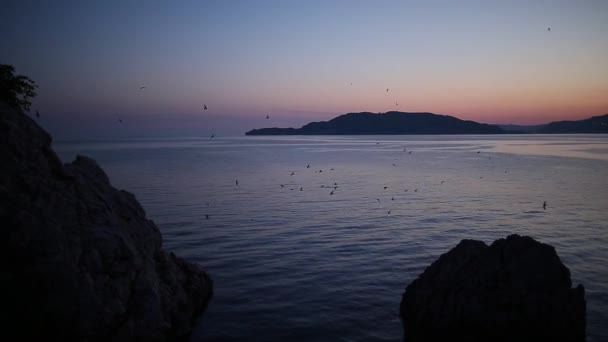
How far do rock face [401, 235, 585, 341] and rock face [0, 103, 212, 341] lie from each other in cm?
949

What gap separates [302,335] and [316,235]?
1391 cm

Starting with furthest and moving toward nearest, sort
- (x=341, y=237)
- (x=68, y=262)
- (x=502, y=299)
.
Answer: (x=341, y=237), (x=502, y=299), (x=68, y=262)

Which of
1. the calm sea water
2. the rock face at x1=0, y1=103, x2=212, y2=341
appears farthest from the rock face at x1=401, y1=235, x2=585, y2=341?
the rock face at x1=0, y1=103, x2=212, y2=341

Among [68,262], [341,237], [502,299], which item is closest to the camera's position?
[68,262]

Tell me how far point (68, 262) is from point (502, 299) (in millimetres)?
14184

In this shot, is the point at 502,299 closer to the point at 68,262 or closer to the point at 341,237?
the point at 68,262

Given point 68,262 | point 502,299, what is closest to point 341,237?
point 502,299

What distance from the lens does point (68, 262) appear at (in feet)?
39.0

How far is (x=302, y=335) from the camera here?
15.1 m

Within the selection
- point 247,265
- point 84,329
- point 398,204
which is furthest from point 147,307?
point 398,204

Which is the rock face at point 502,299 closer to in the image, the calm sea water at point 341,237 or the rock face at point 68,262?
the calm sea water at point 341,237

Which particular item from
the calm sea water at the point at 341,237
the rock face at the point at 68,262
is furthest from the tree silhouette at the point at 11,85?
the calm sea water at the point at 341,237

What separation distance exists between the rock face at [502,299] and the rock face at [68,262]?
9.49m

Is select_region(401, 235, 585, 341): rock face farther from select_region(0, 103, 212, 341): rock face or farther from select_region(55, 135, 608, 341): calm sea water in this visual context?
select_region(0, 103, 212, 341): rock face
